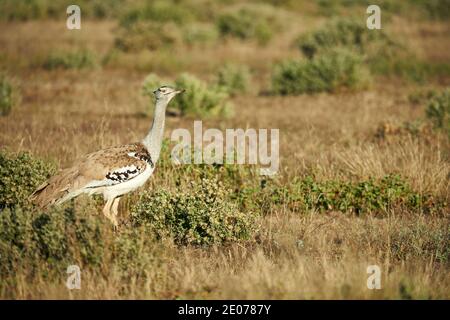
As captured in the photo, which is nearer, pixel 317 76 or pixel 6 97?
pixel 6 97

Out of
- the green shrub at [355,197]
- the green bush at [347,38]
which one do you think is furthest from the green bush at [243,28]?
the green shrub at [355,197]

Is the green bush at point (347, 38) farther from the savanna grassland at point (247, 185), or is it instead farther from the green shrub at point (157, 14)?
the green shrub at point (157, 14)

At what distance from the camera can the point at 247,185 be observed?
811 centimetres

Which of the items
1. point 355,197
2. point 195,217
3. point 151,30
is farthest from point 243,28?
point 195,217

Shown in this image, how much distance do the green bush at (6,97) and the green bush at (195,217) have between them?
22.6 feet

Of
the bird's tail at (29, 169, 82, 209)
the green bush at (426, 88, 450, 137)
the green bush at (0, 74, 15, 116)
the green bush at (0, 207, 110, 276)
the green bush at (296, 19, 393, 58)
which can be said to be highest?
the green bush at (296, 19, 393, 58)

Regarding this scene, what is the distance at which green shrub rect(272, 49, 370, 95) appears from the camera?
15789mm

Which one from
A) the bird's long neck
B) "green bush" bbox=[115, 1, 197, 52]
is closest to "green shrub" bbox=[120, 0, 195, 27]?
"green bush" bbox=[115, 1, 197, 52]

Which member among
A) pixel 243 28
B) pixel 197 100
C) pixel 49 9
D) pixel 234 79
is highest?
pixel 49 9

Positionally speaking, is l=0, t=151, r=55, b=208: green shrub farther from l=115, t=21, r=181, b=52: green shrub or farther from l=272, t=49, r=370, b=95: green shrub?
l=115, t=21, r=181, b=52: green shrub

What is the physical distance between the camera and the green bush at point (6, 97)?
495 inches

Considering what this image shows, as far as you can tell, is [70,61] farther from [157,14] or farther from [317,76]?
[157,14]

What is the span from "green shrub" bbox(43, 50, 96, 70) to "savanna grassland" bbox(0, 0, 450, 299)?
0.04m

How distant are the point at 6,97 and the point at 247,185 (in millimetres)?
6379
